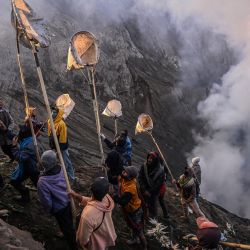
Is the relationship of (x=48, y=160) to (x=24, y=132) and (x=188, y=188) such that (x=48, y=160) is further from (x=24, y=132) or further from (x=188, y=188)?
(x=188, y=188)

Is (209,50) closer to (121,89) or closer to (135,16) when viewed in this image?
(135,16)

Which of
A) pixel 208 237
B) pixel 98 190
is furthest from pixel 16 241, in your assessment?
pixel 208 237

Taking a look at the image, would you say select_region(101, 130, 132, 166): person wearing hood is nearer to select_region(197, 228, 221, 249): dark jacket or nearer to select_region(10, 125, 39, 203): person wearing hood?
select_region(10, 125, 39, 203): person wearing hood

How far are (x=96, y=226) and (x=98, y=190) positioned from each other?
1.22ft

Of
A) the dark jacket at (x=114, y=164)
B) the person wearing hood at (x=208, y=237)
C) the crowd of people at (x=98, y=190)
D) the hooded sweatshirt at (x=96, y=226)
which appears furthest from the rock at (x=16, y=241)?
the dark jacket at (x=114, y=164)

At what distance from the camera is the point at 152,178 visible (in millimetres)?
7586

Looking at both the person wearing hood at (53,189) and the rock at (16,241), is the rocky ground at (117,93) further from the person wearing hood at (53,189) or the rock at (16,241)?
the person wearing hood at (53,189)

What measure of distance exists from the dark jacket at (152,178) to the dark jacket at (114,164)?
51 centimetres

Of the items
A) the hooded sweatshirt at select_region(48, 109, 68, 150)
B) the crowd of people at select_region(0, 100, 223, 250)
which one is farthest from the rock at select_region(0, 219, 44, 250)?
the hooded sweatshirt at select_region(48, 109, 68, 150)

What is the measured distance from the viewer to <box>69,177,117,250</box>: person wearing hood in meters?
4.27

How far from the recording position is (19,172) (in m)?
5.95

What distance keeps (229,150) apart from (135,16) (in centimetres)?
1206

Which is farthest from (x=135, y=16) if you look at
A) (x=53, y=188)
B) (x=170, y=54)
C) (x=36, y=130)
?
(x=53, y=188)

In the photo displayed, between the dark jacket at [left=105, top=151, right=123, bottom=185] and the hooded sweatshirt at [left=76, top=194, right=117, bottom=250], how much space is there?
9.29ft
